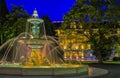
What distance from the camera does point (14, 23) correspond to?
50.5m

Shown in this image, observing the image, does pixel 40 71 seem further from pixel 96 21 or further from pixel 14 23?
pixel 14 23

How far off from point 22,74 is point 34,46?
4.88 meters

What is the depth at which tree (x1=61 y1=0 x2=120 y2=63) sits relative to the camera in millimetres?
38688

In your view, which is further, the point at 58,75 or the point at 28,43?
the point at 28,43

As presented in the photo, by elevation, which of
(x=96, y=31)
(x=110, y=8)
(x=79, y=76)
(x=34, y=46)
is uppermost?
(x=110, y=8)

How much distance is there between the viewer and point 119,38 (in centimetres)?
3969

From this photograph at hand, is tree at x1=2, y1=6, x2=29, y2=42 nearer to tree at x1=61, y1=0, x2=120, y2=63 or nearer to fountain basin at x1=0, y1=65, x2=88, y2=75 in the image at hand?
tree at x1=61, y1=0, x2=120, y2=63

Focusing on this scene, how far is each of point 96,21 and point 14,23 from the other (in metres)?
16.8

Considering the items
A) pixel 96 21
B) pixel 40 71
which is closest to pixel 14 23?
pixel 96 21

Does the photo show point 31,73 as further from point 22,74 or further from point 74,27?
point 74,27

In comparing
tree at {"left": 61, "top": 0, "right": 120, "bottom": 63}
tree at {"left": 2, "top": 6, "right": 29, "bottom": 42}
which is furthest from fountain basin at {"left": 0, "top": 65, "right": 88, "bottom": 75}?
tree at {"left": 2, "top": 6, "right": 29, "bottom": 42}

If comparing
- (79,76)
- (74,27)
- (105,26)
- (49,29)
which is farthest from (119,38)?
(79,76)

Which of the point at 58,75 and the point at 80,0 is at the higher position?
the point at 80,0

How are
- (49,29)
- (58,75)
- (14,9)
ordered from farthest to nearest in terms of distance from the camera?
(49,29) → (14,9) → (58,75)
